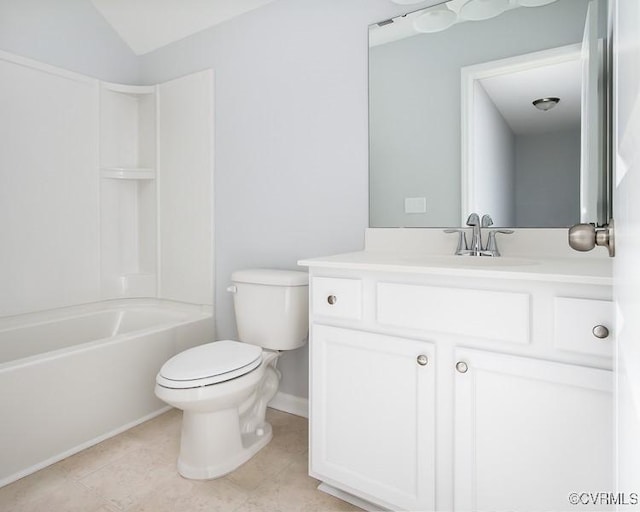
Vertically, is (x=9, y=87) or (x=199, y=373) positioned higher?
(x=9, y=87)

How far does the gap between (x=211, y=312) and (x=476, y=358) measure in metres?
1.83

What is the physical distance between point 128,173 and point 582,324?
2.71 m

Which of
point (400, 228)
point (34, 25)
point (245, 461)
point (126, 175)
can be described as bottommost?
point (245, 461)

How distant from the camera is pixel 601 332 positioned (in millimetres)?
1050

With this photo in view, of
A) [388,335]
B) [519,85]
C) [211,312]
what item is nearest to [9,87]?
[211,312]

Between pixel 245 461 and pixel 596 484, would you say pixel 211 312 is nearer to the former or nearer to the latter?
pixel 245 461

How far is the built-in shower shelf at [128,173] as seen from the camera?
9.16ft

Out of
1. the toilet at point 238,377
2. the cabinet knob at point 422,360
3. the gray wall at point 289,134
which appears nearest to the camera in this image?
the cabinet knob at point 422,360

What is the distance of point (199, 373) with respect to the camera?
1.68m

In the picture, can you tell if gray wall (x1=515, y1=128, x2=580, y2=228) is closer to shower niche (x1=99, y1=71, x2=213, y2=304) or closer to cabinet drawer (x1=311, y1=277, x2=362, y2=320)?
cabinet drawer (x1=311, y1=277, x2=362, y2=320)

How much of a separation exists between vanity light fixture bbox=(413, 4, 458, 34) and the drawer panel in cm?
121

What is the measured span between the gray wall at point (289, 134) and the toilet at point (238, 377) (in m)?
0.29

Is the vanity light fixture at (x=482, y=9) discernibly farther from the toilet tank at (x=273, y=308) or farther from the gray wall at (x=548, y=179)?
the toilet tank at (x=273, y=308)

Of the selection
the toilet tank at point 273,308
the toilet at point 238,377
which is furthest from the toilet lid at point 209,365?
the toilet tank at point 273,308
